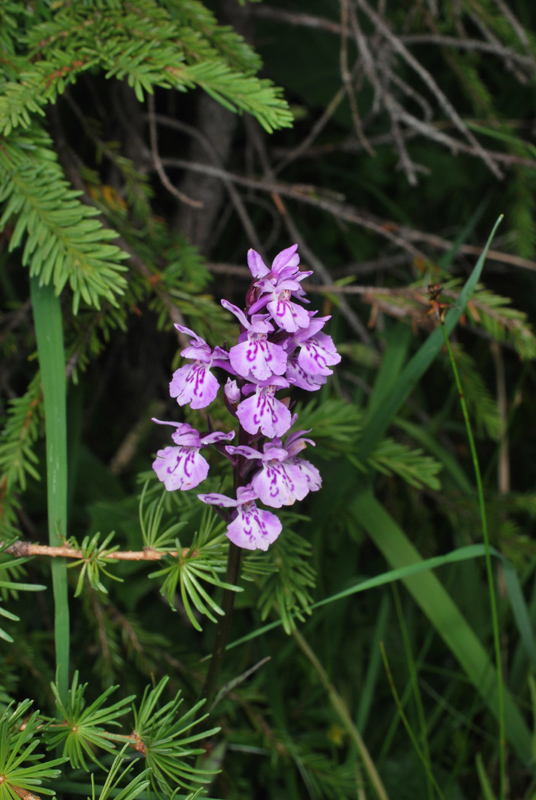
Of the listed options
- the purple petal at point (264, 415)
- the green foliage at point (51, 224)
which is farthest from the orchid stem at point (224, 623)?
the green foliage at point (51, 224)

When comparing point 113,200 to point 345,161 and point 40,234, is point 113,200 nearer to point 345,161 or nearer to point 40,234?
point 40,234

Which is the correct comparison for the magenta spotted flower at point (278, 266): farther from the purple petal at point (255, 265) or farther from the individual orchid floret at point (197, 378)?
the individual orchid floret at point (197, 378)

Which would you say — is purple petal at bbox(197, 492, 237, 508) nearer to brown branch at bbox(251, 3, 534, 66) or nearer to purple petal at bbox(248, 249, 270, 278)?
purple petal at bbox(248, 249, 270, 278)

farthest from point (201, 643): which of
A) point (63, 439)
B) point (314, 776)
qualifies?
point (63, 439)

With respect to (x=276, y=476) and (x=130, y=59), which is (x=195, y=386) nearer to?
(x=276, y=476)

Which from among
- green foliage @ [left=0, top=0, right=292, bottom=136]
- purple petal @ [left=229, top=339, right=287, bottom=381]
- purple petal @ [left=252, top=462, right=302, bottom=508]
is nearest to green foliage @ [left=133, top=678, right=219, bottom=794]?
purple petal @ [left=252, top=462, right=302, bottom=508]
